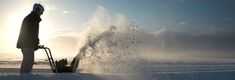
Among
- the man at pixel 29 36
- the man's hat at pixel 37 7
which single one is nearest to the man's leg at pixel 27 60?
the man at pixel 29 36

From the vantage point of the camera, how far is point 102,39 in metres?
16.6

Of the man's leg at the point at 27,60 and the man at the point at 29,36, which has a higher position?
the man at the point at 29,36

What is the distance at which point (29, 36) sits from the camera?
12344 mm

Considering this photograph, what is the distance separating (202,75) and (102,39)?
5654 mm

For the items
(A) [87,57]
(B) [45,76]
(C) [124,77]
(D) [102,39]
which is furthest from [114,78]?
(D) [102,39]

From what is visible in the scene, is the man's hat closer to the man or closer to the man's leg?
the man

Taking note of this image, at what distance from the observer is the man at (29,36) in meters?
12.3

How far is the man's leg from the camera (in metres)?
12.3

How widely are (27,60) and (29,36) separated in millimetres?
636

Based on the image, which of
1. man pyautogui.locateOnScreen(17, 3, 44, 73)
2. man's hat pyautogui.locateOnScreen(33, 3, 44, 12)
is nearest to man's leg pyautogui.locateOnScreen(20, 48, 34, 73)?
man pyautogui.locateOnScreen(17, 3, 44, 73)

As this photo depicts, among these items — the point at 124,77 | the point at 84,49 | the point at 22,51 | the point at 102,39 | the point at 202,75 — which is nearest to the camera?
the point at 124,77

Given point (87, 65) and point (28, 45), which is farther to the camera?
point (87, 65)

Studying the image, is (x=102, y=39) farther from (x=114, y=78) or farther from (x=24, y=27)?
(x=114, y=78)

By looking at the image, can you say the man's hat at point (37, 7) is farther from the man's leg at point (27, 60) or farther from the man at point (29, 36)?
the man's leg at point (27, 60)
